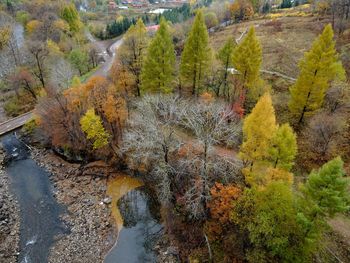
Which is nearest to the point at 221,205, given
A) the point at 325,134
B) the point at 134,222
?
the point at 134,222

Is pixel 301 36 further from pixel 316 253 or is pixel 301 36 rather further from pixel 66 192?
pixel 66 192

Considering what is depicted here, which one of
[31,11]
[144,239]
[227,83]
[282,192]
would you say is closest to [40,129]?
[144,239]

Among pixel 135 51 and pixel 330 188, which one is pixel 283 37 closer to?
pixel 135 51

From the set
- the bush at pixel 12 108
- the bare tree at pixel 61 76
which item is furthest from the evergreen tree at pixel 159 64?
the bush at pixel 12 108

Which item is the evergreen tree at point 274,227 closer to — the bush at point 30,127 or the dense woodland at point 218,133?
the dense woodland at point 218,133

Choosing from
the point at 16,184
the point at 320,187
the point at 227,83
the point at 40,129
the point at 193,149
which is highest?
the point at 320,187
